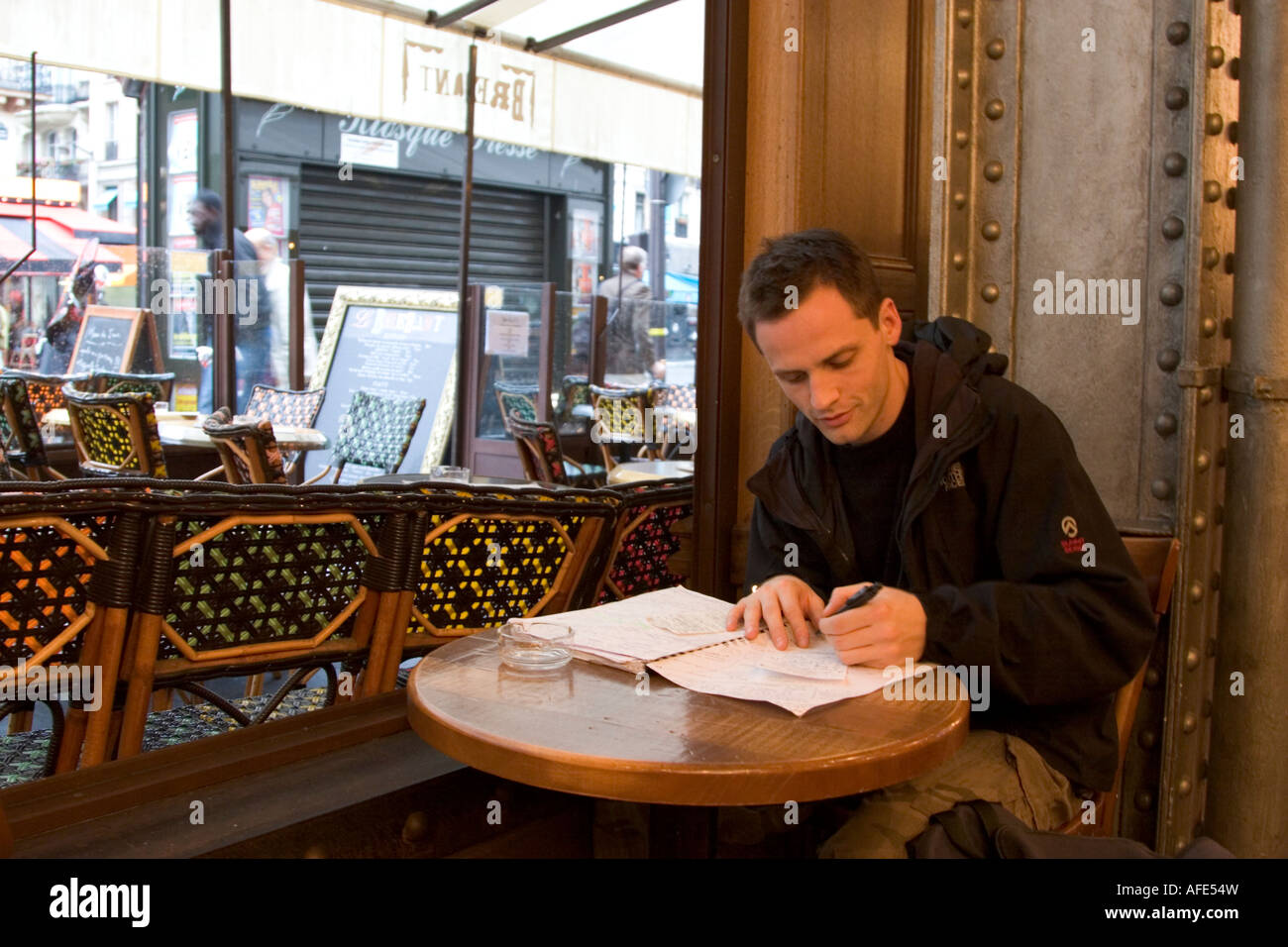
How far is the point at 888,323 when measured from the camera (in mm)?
2270

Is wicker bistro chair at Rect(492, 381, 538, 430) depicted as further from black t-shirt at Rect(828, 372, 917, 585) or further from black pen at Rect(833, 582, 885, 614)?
black pen at Rect(833, 582, 885, 614)

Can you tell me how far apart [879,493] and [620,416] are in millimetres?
7064

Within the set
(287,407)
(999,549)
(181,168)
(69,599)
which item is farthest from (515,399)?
(999,549)

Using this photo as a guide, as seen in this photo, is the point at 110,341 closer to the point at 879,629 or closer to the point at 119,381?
the point at 119,381

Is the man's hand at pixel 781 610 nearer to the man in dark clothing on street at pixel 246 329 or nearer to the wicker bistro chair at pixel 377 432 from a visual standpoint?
the wicker bistro chair at pixel 377 432

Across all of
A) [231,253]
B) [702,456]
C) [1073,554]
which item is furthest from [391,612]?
[231,253]

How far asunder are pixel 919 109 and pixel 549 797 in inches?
74.5

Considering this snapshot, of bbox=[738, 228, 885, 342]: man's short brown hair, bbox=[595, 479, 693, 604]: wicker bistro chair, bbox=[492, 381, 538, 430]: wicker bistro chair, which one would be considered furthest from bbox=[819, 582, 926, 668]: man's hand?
bbox=[492, 381, 538, 430]: wicker bistro chair

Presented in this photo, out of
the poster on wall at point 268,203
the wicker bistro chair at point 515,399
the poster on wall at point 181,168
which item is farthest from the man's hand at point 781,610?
the poster on wall at point 268,203

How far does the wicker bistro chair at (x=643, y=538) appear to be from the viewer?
3.29 meters

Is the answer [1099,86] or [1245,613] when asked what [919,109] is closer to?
[1099,86]

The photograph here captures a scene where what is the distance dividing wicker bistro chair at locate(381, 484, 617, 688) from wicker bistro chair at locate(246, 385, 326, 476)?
485 centimetres

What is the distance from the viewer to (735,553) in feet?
9.50

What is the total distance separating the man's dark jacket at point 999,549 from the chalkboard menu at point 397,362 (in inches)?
262
